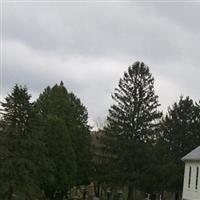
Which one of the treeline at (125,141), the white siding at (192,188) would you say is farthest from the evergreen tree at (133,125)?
the white siding at (192,188)

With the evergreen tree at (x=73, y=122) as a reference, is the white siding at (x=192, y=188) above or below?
below

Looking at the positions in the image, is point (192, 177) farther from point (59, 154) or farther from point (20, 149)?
point (20, 149)

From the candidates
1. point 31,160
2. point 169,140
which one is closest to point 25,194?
point 31,160

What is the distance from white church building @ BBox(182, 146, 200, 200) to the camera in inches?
2116

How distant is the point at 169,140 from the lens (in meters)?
69.2

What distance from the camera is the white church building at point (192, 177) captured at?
176 ft

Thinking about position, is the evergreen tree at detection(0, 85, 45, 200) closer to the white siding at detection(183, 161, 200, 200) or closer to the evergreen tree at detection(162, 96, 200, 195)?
the white siding at detection(183, 161, 200, 200)

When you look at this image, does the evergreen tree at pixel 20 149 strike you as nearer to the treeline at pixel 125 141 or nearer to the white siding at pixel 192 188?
the treeline at pixel 125 141

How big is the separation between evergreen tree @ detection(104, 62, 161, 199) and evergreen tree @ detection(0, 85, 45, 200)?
1981 cm

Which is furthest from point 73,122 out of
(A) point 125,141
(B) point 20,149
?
(B) point 20,149

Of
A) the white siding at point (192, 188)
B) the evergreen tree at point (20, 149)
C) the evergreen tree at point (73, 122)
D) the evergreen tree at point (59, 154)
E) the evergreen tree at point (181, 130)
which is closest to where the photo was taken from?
the evergreen tree at point (20, 149)

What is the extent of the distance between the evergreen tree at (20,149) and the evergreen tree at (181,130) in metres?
27.0

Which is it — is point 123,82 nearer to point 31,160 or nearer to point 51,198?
point 51,198

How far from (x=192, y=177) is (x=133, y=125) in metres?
12.1
